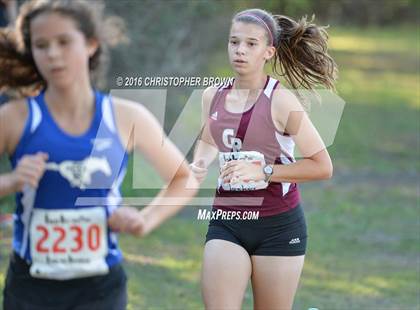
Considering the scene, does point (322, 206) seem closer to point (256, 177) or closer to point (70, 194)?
point (256, 177)

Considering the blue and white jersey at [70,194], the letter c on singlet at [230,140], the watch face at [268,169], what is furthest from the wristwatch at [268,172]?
the blue and white jersey at [70,194]

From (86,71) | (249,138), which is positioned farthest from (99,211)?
(249,138)

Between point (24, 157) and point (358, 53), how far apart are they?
29128 millimetres

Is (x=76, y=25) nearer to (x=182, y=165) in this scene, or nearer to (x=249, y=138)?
(x=182, y=165)

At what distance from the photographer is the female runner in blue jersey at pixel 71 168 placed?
361 cm

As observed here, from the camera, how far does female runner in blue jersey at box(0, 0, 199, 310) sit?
361 cm

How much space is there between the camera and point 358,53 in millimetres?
32062

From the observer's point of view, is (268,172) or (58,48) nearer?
(58,48)

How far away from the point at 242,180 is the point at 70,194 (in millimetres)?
1418

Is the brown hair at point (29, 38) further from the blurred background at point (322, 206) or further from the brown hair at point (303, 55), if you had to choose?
the brown hair at point (303, 55)

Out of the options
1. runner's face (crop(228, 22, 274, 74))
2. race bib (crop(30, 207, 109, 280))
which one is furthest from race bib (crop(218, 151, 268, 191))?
race bib (crop(30, 207, 109, 280))

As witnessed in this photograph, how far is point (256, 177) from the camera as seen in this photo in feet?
16.2

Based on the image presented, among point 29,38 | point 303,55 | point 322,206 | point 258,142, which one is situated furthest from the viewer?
point 322,206
